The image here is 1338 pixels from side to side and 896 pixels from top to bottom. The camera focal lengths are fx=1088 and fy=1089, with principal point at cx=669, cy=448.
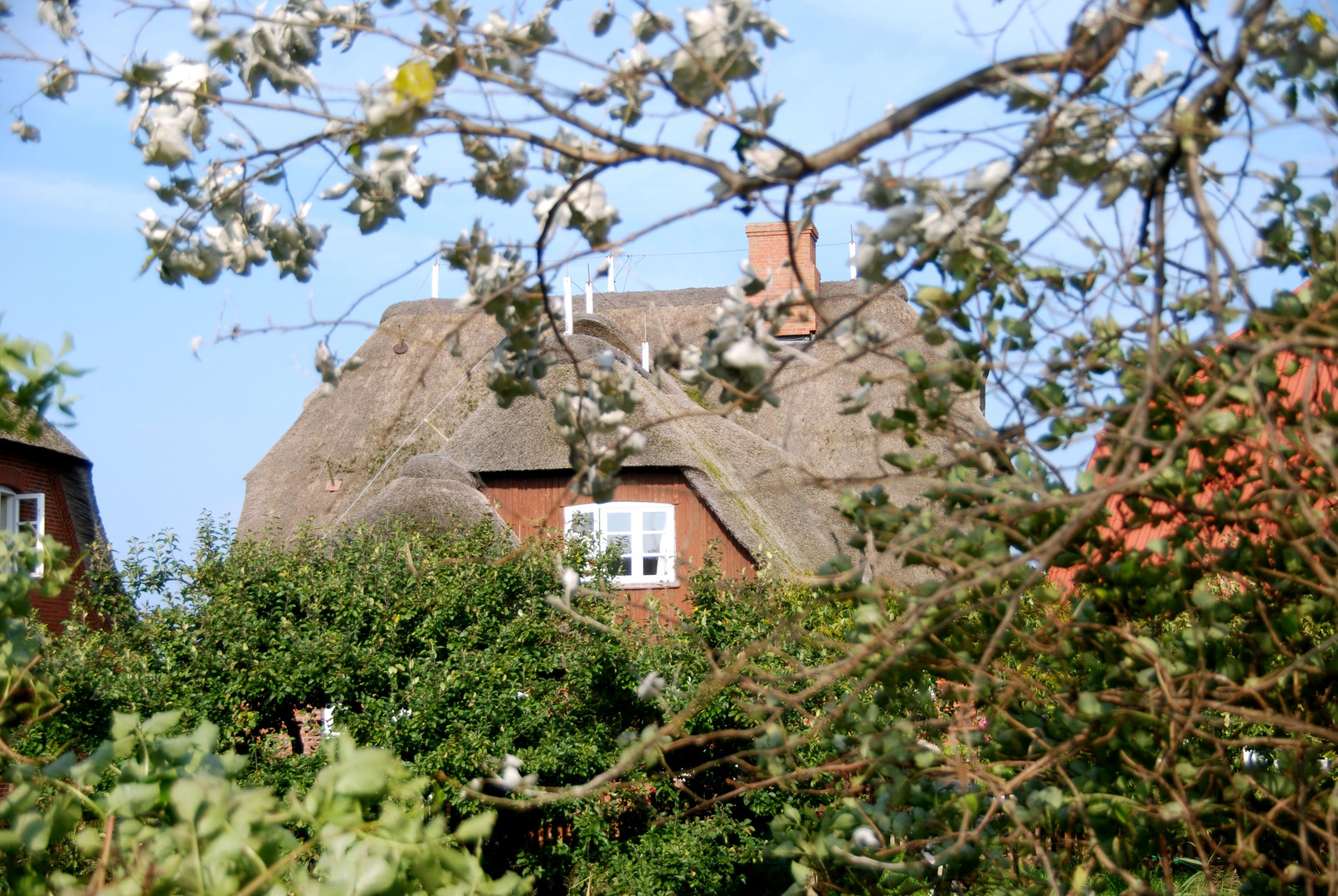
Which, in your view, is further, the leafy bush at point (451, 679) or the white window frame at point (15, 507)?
the white window frame at point (15, 507)

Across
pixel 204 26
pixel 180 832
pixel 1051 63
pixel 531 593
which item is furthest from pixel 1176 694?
pixel 531 593

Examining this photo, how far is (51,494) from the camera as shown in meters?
16.6

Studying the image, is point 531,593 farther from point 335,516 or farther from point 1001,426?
point 335,516

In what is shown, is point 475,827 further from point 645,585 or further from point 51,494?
point 51,494

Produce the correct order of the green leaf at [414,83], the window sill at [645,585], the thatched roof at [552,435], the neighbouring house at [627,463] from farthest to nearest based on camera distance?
1. the thatched roof at [552,435]
2. the neighbouring house at [627,463]
3. the window sill at [645,585]
4. the green leaf at [414,83]

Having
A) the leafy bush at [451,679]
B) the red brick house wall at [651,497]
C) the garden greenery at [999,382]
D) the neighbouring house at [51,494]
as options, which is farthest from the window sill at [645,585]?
the garden greenery at [999,382]

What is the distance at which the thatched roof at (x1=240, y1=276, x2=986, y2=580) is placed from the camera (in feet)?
44.2

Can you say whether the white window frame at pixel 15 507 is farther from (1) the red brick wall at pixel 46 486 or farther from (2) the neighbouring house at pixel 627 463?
(2) the neighbouring house at pixel 627 463

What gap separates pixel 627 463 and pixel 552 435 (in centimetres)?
152

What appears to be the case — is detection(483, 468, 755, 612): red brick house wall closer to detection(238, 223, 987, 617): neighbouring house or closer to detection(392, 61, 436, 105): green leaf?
detection(238, 223, 987, 617): neighbouring house

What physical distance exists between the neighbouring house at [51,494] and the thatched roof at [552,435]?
2.41 meters

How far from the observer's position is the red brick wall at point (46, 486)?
15.5 meters

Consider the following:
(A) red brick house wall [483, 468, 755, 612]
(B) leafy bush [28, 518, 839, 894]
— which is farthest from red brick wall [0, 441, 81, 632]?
(B) leafy bush [28, 518, 839, 894]

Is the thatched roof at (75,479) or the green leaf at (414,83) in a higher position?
the green leaf at (414,83)
